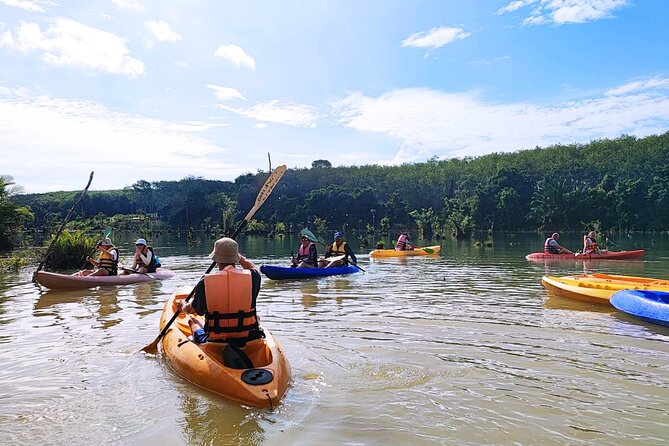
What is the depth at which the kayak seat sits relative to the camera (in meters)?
5.04

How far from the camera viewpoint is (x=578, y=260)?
63.0ft

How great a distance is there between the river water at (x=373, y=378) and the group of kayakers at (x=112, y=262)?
268cm

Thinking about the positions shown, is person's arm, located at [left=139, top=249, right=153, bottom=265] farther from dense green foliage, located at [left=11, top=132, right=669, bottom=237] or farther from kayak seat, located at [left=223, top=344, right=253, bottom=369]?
dense green foliage, located at [left=11, top=132, right=669, bottom=237]

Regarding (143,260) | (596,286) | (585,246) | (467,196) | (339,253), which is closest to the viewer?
(596,286)

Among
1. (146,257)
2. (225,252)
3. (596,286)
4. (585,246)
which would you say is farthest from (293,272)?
(585,246)

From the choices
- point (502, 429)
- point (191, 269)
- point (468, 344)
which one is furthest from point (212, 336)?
point (191, 269)

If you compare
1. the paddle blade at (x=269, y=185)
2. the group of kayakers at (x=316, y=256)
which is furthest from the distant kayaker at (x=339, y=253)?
the paddle blade at (x=269, y=185)

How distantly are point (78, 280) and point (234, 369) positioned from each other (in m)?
8.99

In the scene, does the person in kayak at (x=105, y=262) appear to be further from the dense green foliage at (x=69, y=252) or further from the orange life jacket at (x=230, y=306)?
the orange life jacket at (x=230, y=306)

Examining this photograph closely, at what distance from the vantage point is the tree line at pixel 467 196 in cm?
5081

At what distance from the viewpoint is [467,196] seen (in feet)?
201

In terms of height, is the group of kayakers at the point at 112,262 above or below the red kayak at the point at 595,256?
above

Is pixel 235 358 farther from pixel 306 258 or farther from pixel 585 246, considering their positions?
pixel 585 246

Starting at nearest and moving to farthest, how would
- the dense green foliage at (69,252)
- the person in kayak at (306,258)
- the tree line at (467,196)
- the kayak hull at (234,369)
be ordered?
the kayak hull at (234,369)
the person in kayak at (306,258)
the dense green foliage at (69,252)
the tree line at (467,196)
